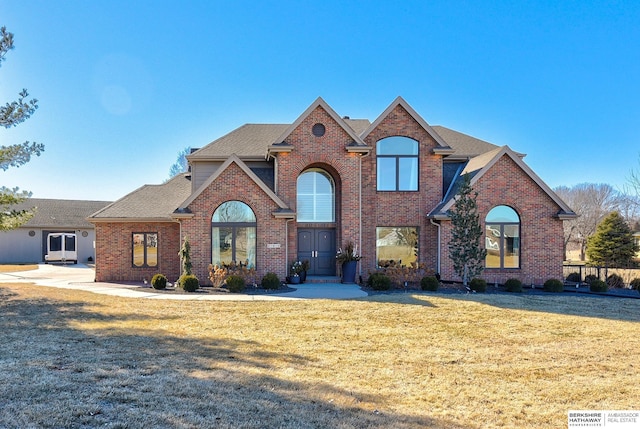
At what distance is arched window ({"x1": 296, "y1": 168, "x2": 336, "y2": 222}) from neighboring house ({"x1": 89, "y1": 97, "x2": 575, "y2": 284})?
0.15 ft

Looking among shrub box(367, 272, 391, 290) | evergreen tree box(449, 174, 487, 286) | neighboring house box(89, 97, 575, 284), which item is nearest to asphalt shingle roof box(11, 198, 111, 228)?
neighboring house box(89, 97, 575, 284)

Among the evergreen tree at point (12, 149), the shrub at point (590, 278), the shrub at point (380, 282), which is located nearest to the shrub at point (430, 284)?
the shrub at point (380, 282)

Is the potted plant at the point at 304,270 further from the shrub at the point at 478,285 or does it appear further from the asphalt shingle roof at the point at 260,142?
the shrub at the point at 478,285

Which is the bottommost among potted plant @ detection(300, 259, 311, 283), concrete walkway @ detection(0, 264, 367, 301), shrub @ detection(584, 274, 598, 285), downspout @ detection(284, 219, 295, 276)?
concrete walkway @ detection(0, 264, 367, 301)

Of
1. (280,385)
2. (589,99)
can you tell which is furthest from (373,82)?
(280,385)

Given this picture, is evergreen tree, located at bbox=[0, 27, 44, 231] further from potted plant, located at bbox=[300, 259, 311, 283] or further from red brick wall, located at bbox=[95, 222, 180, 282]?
potted plant, located at bbox=[300, 259, 311, 283]

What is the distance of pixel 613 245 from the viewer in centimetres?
2992

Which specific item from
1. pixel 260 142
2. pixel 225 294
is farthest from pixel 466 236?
pixel 260 142

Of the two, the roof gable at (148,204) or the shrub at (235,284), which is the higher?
the roof gable at (148,204)

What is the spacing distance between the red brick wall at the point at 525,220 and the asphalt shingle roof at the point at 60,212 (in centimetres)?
2988

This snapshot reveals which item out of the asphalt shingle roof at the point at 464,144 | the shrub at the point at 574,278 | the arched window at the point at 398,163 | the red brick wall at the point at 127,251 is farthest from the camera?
the asphalt shingle roof at the point at 464,144

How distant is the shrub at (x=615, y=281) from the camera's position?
1672 cm

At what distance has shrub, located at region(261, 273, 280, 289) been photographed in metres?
14.8

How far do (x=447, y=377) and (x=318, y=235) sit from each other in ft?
40.3
